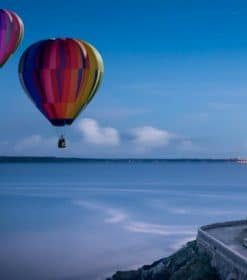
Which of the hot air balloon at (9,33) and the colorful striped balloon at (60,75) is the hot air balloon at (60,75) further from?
the hot air balloon at (9,33)

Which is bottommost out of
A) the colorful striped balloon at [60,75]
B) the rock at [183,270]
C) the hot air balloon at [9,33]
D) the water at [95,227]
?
the water at [95,227]

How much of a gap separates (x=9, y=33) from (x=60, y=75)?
7.14m

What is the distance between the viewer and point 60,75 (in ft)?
90.7

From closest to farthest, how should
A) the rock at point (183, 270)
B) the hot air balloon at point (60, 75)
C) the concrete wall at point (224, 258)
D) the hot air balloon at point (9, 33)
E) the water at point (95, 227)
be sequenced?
the concrete wall at point (224, 258)
the hot air balloon at point (60, 75)
the rock at point (183, 270)
the hot air balloon at point (9, 33)
the water at point (95, 227)

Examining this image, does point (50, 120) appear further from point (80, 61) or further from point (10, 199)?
point (10, 199)

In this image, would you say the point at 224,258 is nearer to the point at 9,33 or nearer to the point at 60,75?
the point at 60,75

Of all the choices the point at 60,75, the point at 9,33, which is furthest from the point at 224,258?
the point at 9,33

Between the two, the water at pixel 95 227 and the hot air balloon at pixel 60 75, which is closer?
the hot air balloon at pixel 60 75

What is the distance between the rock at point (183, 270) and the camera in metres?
27.9

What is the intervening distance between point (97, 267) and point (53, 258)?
17.4 ft

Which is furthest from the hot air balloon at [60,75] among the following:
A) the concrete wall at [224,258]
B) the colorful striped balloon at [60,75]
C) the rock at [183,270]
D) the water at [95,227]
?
the water at [95,227]

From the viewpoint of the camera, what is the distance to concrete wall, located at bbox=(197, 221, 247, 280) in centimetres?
2400

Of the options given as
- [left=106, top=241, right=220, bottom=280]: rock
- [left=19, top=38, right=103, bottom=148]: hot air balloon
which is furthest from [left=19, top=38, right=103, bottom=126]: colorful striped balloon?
[left=106, top=241, right=220, bottom=280]: rock

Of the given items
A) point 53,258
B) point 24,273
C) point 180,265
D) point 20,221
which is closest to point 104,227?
point 20,221
